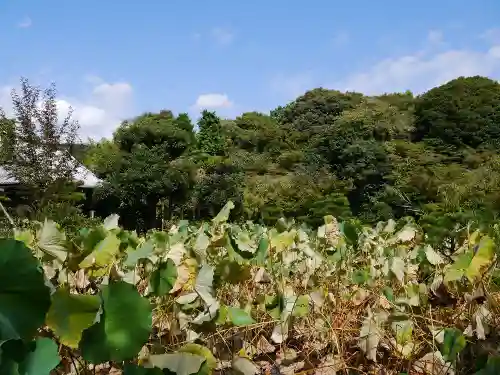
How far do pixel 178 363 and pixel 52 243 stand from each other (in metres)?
0.53

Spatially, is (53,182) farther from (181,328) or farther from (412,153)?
(181,328)

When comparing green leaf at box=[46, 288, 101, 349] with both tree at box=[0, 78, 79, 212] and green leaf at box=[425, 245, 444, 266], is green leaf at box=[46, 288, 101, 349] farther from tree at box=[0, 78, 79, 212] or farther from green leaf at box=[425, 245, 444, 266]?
tree at box=[0, 78, 79, 212]

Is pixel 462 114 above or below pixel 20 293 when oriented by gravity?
above

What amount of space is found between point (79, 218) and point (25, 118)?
269 inches

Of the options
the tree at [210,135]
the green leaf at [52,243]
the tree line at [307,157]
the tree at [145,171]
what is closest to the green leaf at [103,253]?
the green leaf at [52,243]

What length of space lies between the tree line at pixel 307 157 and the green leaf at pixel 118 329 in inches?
626

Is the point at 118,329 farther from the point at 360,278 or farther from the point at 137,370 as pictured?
the point at 360,278

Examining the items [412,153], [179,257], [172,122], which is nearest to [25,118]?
[172,122]

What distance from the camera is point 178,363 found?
3.14 ft

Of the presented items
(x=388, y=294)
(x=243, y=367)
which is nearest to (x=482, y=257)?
(x=388, y=294)

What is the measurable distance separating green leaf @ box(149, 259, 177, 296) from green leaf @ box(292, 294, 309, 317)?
1.02 feet

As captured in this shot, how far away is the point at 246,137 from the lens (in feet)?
110

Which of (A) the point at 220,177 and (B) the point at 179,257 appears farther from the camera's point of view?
(A) the point at 220,177

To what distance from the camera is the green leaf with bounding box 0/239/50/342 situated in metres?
0.72
